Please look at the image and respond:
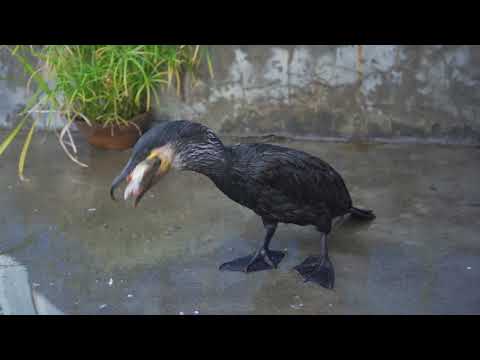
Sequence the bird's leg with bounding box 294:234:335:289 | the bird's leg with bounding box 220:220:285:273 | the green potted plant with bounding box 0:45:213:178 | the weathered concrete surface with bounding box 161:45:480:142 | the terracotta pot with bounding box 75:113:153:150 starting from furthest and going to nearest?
the terracotta pot with bounding box 75:113:153:150, the weathered concrete surface with bounding box 161:45:480:142, the green potted plant with bounding box 0:45:213:178, the bird's leg with bounding box 220:220:285:273, the bird's leg with bounding box 294:234:335:289

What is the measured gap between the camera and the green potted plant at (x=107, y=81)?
183 inches

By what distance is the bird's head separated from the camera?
270cm

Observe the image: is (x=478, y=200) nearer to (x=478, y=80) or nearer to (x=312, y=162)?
(x=478, y=80)

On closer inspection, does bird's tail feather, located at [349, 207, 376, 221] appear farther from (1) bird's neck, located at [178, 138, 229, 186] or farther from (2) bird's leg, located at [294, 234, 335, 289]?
(1) bird's neck, located at [178, 138, 229, 186]

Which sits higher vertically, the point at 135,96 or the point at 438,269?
the point at 135,96

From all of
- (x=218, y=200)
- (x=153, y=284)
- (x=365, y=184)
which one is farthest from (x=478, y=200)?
(x=153, y=284)

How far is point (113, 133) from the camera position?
489 cm

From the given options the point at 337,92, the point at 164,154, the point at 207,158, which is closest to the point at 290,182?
the point at 207,158

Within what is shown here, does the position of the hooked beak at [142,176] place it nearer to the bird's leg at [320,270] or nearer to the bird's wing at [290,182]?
the bird's wing at [290,182]

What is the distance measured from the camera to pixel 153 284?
3342 mm

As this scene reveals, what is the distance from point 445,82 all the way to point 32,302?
3413 millimetres

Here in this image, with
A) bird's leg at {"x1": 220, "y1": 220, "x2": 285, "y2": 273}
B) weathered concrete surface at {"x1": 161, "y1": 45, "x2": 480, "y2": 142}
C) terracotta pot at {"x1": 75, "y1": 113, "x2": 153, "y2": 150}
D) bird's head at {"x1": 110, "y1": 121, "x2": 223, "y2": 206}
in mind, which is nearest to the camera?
bird's head at {"x1": 110, "y1": 121, "x2": 223, "y2": 206}

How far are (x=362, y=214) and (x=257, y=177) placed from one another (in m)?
1.01

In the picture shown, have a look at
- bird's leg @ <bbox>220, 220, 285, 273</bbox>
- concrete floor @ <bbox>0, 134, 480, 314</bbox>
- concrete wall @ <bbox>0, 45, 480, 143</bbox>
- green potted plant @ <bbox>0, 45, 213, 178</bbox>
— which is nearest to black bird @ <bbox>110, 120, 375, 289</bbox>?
bird's leg @ <bbox>220, 220, 285, 273</bbox>
